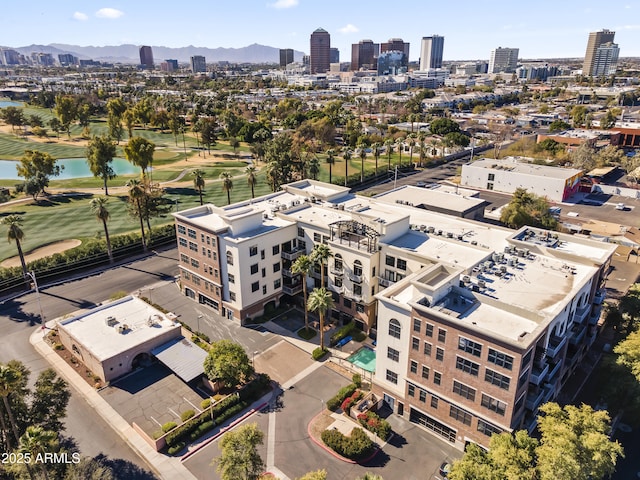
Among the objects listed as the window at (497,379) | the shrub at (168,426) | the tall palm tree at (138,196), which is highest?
the tall palm tree at (138,196)

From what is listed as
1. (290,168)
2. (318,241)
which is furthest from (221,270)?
(290,168)

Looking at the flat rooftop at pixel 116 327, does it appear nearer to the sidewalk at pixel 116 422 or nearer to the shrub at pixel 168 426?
the sidewalk at pixel 116 422

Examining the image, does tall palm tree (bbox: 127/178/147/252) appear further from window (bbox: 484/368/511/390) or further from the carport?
window (bbox: 484/368/511/390)

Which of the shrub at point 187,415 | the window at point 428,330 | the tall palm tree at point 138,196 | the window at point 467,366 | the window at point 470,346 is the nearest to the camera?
the window at point 470,346

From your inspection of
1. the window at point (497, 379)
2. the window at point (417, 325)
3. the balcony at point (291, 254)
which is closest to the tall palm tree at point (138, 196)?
the balcony at point (291, 254)

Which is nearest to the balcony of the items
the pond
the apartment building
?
the apartment building

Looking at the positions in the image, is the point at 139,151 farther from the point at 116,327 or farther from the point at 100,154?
the point at 116,327

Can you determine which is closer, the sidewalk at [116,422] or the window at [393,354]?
the sidewalk at [116,422]
